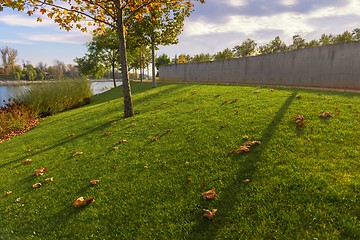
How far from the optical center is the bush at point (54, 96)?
584 inches

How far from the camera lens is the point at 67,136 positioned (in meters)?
7.50

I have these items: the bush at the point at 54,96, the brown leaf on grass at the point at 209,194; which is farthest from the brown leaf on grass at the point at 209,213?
the bush at the point at 54,96

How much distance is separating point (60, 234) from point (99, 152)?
248 centimetres

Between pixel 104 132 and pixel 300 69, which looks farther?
pixel 300 69

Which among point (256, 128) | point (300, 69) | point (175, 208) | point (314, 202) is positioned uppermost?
point (300, 69)

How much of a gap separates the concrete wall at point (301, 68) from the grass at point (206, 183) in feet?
27.4

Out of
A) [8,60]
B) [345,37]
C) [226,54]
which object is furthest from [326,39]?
[8,60]

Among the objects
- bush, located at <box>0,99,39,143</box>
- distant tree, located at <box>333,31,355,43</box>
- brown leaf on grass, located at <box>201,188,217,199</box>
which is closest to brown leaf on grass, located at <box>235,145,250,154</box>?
brown leaf on grass, located at <box>201,188,217,199</box>

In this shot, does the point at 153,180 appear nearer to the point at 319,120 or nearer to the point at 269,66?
the point at 319,120

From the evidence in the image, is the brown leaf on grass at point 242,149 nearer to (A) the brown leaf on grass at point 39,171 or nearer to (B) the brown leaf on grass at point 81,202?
(B) the brown leaf on grass at point 81,202

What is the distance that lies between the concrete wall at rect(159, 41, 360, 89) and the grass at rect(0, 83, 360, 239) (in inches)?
329

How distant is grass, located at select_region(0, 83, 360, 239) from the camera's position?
8.32 ft

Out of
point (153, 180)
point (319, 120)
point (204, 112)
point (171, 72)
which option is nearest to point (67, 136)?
point (204, 112)

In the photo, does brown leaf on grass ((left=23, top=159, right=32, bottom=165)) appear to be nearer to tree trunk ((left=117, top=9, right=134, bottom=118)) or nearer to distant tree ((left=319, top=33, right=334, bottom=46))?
tree trunk ((left=117, top=9, right=134, bottom=118))
